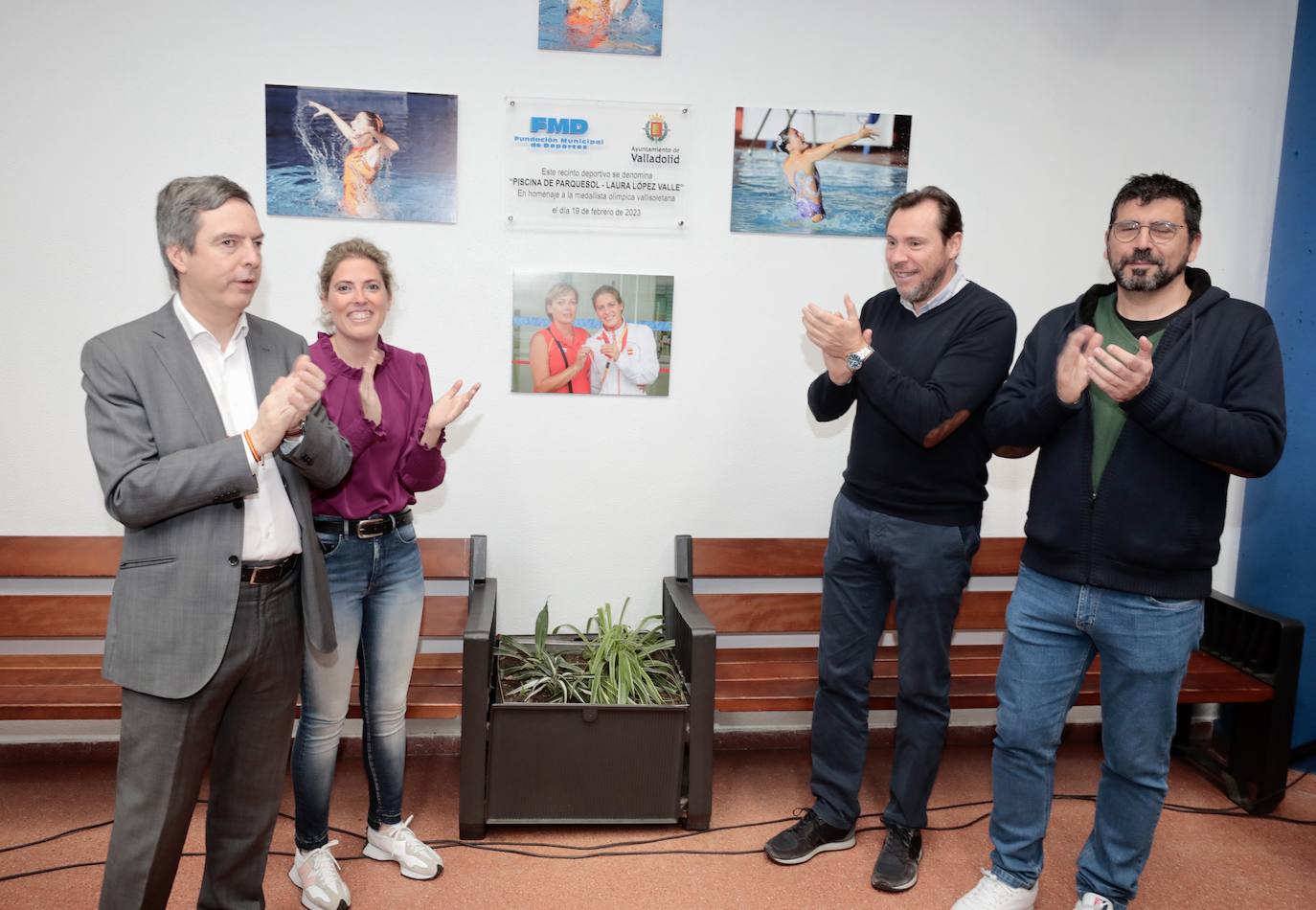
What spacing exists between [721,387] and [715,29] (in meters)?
1.19

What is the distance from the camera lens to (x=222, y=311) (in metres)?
1.96

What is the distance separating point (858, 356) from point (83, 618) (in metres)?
2.51

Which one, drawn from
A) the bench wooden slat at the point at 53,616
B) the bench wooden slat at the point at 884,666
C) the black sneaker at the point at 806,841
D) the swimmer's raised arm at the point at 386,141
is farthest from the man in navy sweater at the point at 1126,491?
the bench wooden slat at the point at 53,616

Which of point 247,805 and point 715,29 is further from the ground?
point 715,29

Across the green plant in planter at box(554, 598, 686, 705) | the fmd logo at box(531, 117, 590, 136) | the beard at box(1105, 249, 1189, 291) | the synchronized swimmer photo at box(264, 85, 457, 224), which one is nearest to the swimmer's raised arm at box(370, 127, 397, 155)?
the synchronized swimmer photo at box(264, 85, 457, 224)

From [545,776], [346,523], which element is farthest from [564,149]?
[545,776]

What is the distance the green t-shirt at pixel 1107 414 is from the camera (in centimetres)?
229

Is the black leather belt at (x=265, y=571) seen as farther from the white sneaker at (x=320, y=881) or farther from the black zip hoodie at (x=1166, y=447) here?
the black zip hoodie at (x=1166, y=447)

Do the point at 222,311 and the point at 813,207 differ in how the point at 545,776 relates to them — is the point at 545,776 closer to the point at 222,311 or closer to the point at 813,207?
the point at 222,311

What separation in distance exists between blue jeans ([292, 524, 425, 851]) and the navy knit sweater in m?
1.21

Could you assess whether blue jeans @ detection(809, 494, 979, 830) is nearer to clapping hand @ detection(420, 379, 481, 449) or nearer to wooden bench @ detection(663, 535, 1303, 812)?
wooden bench @ detection(663, 535, 1303, 812)

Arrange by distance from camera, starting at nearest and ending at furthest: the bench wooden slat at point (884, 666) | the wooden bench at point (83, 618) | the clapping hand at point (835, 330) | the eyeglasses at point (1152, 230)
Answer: the eyeglasses at point (1152, 230) → the clapping hand at point (835, 330) → the wooden bench at point (83, 618) → the bench wooden slat at point (884, 666)

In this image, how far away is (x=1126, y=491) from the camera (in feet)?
7.42

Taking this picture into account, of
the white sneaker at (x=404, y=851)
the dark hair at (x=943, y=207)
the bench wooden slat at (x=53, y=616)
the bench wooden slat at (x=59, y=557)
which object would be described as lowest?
the white sneaker at (x=404, y=851)
